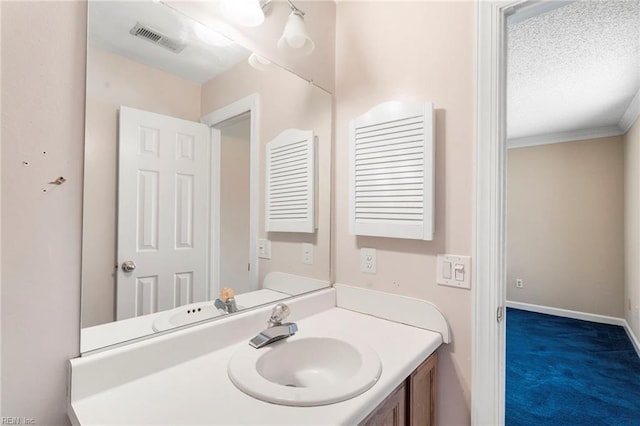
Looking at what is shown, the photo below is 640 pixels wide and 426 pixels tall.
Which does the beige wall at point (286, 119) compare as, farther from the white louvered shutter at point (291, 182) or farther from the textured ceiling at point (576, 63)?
the textured ceiling at point (576, 63)

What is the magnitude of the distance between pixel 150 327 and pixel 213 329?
18 cm

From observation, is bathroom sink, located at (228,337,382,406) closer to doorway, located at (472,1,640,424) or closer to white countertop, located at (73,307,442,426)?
white countertop, located at (73,307,442,426)

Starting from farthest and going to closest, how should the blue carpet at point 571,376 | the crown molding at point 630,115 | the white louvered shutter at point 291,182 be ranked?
the crown molding at point 630,115 → the blue carpet at point 571,376 → the white louvered shutter at point 291,182

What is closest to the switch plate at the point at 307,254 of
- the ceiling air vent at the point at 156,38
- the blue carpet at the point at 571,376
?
the ceiling air vent at the point at 156,38

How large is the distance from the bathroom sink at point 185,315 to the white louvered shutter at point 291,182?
0.41 metres

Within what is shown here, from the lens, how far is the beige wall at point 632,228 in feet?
10.1

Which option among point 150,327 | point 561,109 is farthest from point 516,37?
point 150,327

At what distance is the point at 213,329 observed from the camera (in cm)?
102

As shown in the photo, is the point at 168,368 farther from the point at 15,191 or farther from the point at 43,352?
the point at 15,191

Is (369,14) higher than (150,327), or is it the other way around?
(369,14)

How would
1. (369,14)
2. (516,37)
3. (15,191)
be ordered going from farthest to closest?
(516,37), (369,14), (15,191)

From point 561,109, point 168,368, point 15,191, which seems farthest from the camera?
point 561,109

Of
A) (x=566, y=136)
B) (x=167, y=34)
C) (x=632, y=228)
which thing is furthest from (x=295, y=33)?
(x=566, y=136)

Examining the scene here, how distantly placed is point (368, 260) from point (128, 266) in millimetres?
933
